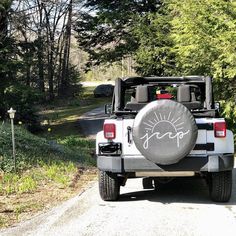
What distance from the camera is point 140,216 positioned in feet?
19.7

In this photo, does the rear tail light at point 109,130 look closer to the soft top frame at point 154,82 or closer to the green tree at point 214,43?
the soft top frame at point 154,82

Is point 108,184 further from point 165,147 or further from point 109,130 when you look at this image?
point 165,147

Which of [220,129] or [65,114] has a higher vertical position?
[220,129]

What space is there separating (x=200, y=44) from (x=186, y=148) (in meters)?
6.62

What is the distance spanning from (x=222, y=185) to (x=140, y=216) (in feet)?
4.77

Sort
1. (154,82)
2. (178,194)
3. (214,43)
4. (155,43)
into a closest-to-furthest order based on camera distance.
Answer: (178,194), (154,82), (214,43), (155,43)

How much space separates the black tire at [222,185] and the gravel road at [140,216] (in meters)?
0.14

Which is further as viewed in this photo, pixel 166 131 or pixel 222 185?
pixel 222 185

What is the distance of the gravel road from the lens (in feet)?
17.4

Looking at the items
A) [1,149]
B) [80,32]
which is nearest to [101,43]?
[80,32]

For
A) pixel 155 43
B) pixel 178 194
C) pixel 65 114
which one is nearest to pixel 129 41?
pixel 155 43

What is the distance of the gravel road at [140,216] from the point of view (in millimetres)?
5305

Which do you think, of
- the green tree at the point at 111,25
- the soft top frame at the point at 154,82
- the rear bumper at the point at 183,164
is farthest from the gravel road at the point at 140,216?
the green tree at the point at 111,25

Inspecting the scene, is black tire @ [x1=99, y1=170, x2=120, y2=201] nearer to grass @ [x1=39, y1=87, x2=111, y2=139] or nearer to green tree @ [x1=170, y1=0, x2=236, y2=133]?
green tree @ [x1=170, y1=0, x2=236, y2=133]
